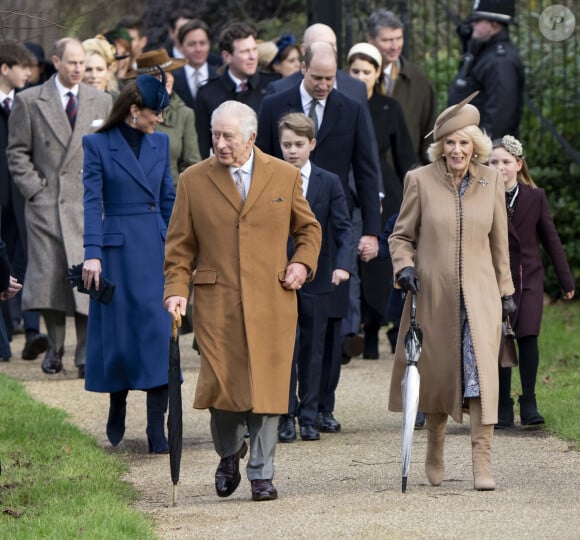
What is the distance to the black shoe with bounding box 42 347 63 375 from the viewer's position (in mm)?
11898

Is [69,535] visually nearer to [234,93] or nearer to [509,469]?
[509,469]

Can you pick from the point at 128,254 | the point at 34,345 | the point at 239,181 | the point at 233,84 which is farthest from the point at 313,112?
the point at 34,345

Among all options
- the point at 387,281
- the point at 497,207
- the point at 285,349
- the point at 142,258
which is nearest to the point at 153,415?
the point at 142,258

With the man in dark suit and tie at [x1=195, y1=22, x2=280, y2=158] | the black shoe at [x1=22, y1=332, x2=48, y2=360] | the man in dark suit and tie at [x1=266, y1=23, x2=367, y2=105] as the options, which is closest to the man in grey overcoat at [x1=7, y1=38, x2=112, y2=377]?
the black shoe at [x1=22, y1=332, x2=48, y2=360]

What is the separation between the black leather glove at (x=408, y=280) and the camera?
301 inches

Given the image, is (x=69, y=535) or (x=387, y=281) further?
(x=387, y=281)

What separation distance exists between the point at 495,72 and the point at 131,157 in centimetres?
383

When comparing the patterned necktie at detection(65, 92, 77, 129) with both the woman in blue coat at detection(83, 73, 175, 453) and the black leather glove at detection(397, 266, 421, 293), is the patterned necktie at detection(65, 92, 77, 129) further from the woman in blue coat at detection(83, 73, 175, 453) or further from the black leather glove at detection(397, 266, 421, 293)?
the black leather glove at detection(397, 266, 421, 293)

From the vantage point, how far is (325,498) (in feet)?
24.5

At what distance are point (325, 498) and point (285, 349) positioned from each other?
69cm

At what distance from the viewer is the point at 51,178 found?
11.9 metres

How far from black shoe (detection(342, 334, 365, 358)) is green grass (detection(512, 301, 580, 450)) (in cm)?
124

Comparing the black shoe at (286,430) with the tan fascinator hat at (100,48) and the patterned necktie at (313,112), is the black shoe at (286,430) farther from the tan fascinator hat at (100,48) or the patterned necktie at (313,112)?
the tan fascinator hat at (100,48)

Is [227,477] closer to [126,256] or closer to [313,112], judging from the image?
[126,256]
